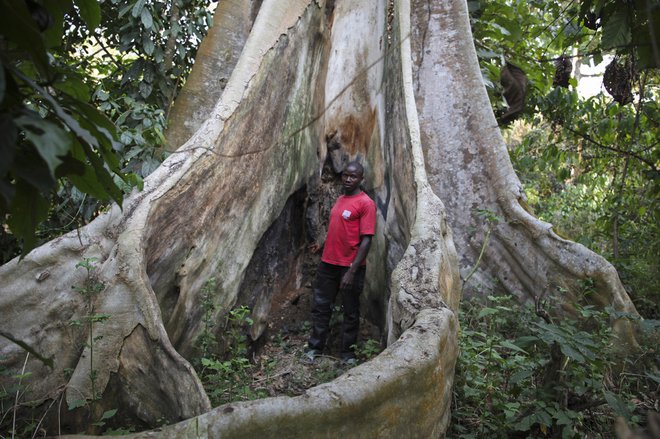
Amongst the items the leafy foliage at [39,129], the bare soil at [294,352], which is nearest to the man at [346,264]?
the bare soil at [294,352]

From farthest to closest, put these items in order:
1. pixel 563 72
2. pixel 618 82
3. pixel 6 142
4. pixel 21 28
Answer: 1. pixel 563 72
2. pixel 618 82
3. pixel 21 28
4. pixel 6 142

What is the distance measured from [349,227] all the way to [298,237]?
0.74 meters

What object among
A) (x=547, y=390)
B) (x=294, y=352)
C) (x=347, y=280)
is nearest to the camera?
(x=547, y=390)

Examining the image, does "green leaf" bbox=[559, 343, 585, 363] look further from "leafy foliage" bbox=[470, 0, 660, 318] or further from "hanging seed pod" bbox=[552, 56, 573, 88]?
"hanging seed pod" bbox=[552, 56, 573, 88]

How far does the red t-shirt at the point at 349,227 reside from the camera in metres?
4.08

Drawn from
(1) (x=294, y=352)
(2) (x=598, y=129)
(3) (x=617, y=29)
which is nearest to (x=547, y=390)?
(3) (x=617, y=29)

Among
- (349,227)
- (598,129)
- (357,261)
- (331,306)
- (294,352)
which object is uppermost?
(598,129)

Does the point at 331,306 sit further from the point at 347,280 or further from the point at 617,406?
the point at 617,406

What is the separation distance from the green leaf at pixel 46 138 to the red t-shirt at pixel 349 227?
311 cm

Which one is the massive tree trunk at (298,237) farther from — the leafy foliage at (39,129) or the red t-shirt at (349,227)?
the leafy foliage at (39,129)

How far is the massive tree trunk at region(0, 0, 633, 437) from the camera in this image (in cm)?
228

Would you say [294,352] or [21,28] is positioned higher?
[21,28]

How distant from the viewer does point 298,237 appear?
4746 mm

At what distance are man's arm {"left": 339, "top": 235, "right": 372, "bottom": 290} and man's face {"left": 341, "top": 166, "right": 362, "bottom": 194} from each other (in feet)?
1.22
